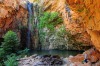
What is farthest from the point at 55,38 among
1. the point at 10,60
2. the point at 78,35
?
the point at 10,60

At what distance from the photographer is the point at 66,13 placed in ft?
79.4

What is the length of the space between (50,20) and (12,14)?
4.40m

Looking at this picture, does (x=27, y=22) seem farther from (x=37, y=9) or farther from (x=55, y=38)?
(x=55, y=38)

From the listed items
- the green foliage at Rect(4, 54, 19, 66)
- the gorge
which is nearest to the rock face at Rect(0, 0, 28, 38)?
the gorge

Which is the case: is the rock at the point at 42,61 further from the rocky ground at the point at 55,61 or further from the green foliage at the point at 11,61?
the green foliage at the point at 11,61

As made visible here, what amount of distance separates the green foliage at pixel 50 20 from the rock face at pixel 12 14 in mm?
2408

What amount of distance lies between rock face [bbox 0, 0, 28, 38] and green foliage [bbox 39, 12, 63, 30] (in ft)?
7.90

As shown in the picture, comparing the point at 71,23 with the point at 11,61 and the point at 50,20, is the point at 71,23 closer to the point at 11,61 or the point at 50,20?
the point at 50,20

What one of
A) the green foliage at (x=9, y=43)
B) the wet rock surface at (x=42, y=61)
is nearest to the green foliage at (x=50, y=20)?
the green foliage at (x=9, y=43)

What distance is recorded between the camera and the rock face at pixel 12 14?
77.5ft

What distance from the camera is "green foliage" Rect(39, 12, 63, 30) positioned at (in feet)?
81.4

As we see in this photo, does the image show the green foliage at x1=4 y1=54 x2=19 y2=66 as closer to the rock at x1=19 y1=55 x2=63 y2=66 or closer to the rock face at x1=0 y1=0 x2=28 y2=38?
the rock at x1=19 y1=55 x2=63 y2=66

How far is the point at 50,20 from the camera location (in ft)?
82.3

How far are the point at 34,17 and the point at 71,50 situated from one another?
20.6 ft
